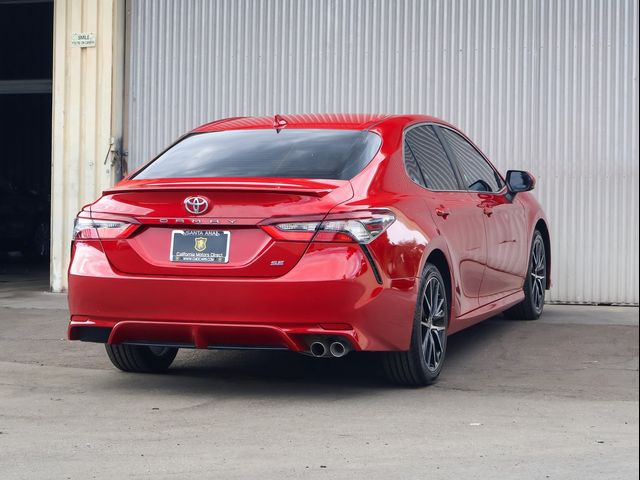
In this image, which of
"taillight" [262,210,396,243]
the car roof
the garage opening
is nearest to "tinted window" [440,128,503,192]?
the car roof

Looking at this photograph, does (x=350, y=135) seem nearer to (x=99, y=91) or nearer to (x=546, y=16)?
(x=546, y=16)

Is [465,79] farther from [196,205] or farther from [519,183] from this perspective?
[196,205]

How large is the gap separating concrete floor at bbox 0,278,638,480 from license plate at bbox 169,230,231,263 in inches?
29.0

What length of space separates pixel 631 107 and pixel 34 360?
20.1ft

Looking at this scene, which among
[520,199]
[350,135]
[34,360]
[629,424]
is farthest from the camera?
[520,199]

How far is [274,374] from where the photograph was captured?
7.05 m

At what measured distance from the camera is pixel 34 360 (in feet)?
25.4

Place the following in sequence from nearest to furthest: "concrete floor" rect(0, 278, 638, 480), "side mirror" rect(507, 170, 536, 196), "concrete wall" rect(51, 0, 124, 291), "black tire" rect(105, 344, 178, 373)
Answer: "concrete floor" rect(0, 278, 638, 480) → "black tire" rect(105, 344, 178, 373) → "side mirror" rect(507, 170, 536, 196) → "concrete wall" rect(51, 0, 124, 291)

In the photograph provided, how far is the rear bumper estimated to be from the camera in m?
5.87

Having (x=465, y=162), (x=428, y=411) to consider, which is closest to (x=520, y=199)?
(x=465, y=162)

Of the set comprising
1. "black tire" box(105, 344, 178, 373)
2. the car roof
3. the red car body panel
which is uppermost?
the car roof

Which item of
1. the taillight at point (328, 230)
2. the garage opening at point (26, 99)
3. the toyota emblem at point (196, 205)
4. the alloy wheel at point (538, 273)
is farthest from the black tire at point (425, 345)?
the garage opening at point (26, 99)

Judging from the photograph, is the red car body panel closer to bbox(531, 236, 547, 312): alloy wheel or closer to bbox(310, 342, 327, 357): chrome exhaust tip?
bbox(310, 342, 327, 357): chrome exhaust tip

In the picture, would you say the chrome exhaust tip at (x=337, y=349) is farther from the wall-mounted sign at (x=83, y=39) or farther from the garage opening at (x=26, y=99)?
the garage opening at (x=26, y=99)
